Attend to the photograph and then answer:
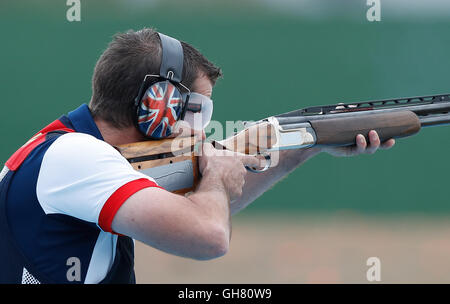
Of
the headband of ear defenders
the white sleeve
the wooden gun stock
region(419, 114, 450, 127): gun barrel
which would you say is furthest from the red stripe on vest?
region(419, 114, 450, 127): gun barrel

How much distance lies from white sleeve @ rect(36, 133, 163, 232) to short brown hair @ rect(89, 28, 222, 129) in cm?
33

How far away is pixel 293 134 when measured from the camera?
2412mm

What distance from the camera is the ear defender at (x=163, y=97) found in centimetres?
185

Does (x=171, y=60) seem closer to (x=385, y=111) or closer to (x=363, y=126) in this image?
(x=363, y=126)

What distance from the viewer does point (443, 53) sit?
6.54 m

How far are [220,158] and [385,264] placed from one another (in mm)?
4802

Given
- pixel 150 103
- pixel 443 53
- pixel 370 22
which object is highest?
pixel 370 22

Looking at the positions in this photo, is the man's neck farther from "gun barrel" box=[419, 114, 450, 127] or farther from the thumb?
"gun barrel" box=[419, 114, 450, 127]

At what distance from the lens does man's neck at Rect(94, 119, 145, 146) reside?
1.90m

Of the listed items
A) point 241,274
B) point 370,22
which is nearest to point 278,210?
point 241,274

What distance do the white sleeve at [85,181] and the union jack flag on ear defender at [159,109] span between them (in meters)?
0.34

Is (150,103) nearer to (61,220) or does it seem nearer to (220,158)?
(220,158)

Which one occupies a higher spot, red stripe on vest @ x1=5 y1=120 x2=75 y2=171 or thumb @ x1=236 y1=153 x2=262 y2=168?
thumb @ x1=236 y1=153 x2=262 y2=168

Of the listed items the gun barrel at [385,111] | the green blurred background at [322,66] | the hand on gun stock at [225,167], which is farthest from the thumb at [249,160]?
the green blurred background at [322,66]
